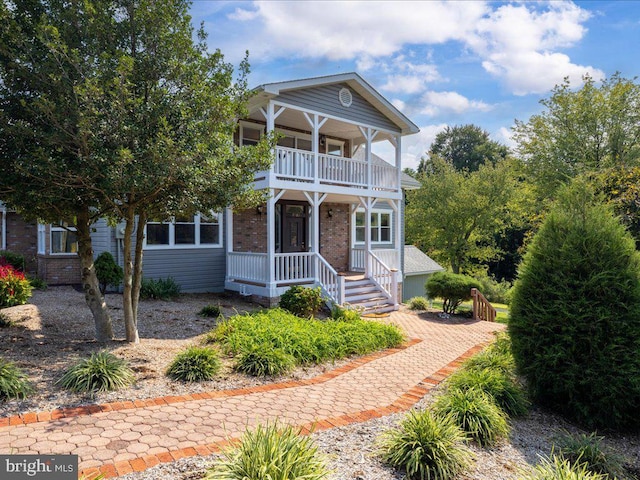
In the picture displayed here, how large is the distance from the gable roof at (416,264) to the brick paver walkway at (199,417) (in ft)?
49.8

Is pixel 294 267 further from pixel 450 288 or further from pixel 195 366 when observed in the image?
pixel 195 366

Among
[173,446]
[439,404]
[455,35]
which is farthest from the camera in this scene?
[455,35]

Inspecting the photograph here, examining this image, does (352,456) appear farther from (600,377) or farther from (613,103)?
(613,103)

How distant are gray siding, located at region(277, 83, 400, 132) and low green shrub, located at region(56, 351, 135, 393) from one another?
9107 mm

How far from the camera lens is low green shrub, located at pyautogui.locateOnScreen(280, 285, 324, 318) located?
10.5 metres

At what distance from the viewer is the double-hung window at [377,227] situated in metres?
18.4

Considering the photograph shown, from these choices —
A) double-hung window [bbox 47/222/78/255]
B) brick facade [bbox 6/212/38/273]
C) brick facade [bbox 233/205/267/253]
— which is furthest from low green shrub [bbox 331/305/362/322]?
brick facade [bbox 6/212/38/273]

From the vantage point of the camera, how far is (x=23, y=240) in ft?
51.2

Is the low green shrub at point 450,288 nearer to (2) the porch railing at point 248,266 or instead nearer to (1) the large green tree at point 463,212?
(2) the porch railing at point 248,266

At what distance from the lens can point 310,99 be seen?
13016 millimetres

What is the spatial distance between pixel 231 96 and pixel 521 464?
6.62 meters

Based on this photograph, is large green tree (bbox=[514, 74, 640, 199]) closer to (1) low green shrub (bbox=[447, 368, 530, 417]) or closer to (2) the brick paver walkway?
(1) low green shrub (bbox=[447, 368, 530, 417])

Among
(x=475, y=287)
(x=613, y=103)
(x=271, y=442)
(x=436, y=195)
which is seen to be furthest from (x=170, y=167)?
(x=436, y=195)

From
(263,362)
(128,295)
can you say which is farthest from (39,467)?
(128,295)
